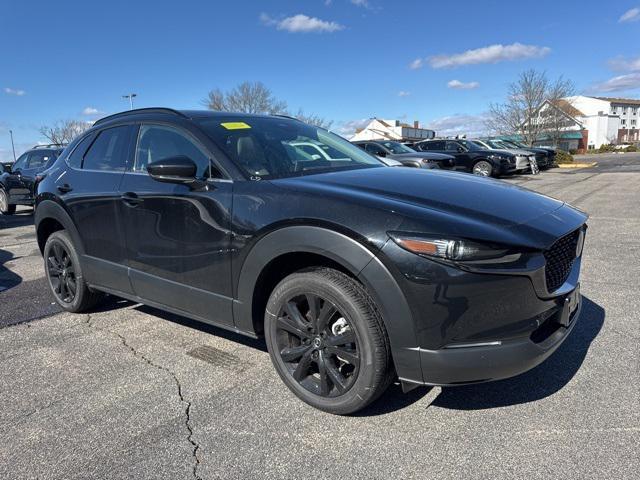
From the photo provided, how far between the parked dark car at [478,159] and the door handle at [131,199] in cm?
1705

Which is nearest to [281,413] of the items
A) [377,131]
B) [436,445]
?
[436,445]

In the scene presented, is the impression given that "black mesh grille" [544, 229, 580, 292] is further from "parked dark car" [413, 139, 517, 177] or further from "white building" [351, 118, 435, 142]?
"white building" [351, 118, 435, 142]

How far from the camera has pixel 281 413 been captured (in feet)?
9.21

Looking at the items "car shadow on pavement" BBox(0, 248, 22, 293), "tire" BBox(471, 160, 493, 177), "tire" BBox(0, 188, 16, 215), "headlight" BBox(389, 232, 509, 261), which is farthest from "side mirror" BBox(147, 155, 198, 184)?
"tire" BBox(471, 160, 493, 177)

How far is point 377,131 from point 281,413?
294 feet

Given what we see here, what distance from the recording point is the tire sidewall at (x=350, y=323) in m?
2.51

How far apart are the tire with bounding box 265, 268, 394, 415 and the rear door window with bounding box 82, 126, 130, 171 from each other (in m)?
1.97

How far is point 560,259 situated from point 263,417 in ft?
6.08

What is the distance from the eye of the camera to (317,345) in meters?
2.76

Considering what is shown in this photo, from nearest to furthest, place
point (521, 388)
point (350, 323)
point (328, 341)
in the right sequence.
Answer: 1. point (350, 323)
2. point (328, 341)
3. point (521, 388)

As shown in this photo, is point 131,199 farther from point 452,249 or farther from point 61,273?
point 452,249

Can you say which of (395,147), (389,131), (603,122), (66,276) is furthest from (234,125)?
(603,122)

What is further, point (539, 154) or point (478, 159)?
point (539, 154)

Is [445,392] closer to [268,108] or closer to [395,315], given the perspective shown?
[395,315]
